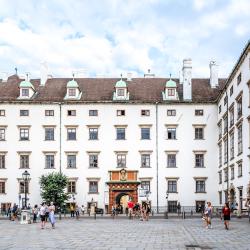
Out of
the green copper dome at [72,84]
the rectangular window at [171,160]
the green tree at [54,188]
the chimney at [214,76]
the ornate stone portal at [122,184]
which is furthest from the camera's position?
the chimney at [214,76]

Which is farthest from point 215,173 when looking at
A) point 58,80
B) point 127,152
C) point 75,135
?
point 58,80

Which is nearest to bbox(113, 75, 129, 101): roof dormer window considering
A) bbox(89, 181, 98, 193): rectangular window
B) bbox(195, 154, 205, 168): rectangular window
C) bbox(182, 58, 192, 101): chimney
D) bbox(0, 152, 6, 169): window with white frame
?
bbox(182, 58, 192, 101): chimney

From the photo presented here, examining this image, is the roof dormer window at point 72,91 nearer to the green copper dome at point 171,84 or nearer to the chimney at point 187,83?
the green copper dome at point 171,84

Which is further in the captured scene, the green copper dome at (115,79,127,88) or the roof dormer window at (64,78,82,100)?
the roof dormer window at (64,78,82,100)

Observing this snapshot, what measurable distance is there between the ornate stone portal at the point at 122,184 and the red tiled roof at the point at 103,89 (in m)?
9.16

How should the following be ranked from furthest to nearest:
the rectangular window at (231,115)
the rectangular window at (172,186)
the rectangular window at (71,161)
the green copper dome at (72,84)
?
the green copper dome at (72,84)
the rectangular window at (71,161)
the rectangular window at (172,186)
the rectangular window at (231,115)

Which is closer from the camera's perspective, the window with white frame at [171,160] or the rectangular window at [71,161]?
the window with white frame at [171,160]

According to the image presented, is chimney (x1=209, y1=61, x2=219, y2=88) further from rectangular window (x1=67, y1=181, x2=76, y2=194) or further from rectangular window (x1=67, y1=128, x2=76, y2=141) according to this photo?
rectangular window (x1=67, y1=181, x2=76, y2=194)

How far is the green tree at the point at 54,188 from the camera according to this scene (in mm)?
65250

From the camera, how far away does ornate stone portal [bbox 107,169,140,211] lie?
2665 inches

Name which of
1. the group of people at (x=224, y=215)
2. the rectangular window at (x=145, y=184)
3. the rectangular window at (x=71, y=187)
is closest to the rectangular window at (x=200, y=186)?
the rectangular window at (x=145, y=184)

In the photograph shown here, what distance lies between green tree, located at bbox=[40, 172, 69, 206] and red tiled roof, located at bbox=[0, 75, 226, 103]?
10.0 m

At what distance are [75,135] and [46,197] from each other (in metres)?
8.61

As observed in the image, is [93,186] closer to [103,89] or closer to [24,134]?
[24,134]
